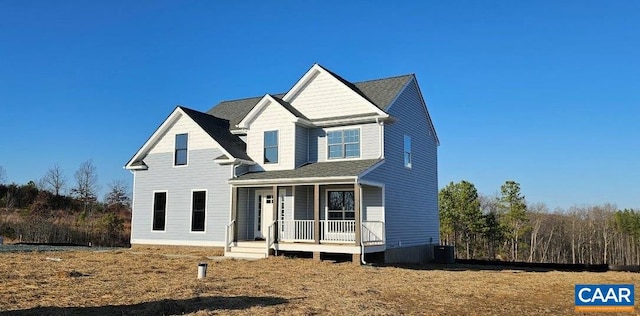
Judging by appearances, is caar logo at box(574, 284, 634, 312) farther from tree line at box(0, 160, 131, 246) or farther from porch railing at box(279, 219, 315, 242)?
tree line at box(0, 160, 131, 246)

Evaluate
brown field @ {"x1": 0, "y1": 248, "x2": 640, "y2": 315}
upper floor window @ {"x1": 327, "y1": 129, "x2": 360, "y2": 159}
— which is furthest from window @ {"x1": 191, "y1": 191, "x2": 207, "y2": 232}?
upper floor window @ {"x1": 327, "y1": 129, "x2": 360, "y2": 159}

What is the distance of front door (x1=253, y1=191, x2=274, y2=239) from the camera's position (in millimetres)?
20719

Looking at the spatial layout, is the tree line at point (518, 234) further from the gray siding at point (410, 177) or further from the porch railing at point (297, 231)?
the porch railing at point (297, 231)

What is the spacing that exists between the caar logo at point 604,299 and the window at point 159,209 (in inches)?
692

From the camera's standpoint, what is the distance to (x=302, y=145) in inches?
810

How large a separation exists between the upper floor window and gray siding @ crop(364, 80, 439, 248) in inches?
48.1

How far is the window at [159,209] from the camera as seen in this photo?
22.7 meters

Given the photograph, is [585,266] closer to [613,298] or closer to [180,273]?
[613,298]

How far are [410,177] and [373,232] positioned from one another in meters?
4.05

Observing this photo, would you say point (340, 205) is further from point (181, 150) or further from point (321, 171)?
point (181, 150)

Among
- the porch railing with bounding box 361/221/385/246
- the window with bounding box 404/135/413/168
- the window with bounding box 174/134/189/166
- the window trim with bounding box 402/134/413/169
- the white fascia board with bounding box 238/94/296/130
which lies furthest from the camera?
the window with bounding box 174/134/189/166

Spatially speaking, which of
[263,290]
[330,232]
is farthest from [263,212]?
[263,290]

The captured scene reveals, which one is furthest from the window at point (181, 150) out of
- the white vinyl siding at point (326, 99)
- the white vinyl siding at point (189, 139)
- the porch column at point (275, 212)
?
the porch column at point (275, 212)

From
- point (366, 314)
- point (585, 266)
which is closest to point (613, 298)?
point (366, 314)
